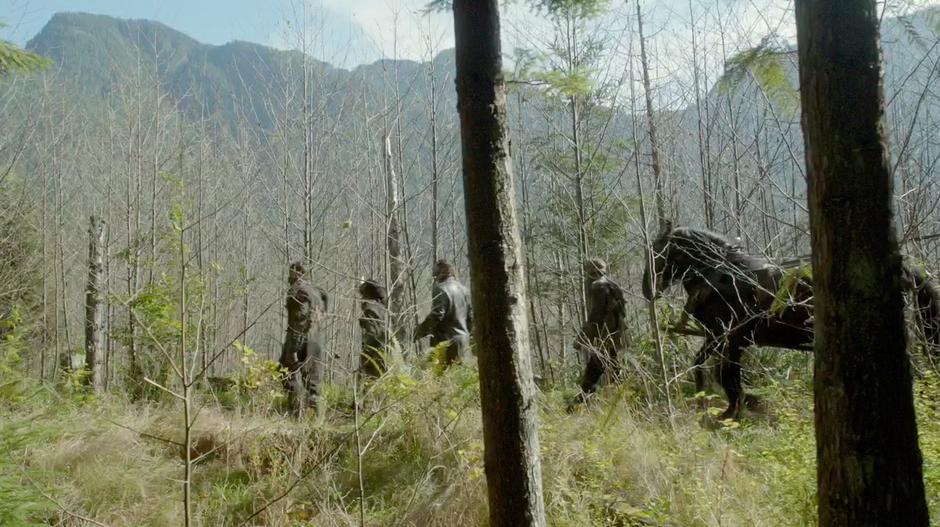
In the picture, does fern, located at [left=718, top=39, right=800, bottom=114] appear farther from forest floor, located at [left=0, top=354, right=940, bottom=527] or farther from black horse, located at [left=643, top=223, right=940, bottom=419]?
black horse, located at [left=643, top=223, right=940, bottom=419]

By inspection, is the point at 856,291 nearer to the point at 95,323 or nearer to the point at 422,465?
the point at 422,465

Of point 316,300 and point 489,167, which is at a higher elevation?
point 489,167

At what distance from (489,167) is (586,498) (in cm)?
270

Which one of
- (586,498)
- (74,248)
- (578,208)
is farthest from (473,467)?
(74,248)

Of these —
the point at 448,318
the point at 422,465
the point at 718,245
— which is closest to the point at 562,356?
the point at 448,318

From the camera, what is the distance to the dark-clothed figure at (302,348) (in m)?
9.20

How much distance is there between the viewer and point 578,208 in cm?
984

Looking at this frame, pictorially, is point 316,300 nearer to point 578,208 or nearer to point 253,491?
point 253,491

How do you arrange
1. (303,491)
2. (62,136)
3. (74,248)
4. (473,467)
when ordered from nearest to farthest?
(473,467)
(303,491)
(62,136)
(74,248)

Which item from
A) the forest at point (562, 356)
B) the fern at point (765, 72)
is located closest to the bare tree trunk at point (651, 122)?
the forest at point (562, 356)

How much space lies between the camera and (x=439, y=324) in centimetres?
954

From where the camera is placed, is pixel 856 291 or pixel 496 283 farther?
pixel 496 283

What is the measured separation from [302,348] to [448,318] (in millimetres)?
2252

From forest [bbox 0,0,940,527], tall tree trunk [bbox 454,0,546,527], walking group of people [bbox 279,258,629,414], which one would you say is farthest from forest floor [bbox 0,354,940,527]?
walking group of people [bbox 279,258,629,414]
